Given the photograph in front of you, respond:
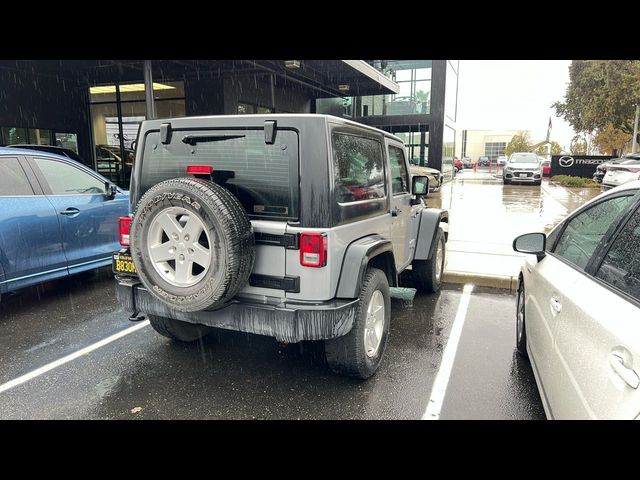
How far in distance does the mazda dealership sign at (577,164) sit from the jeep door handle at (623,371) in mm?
29178

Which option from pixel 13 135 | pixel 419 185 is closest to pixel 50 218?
pixel 419 185

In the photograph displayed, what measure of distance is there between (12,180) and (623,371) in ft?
18.8

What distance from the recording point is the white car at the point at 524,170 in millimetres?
22672

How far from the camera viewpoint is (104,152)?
1717cm

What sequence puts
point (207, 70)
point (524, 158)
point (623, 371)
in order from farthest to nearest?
1. point (524, 158)
2. point (207, 70)
3. point (623, 371)

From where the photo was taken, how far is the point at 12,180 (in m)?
5.11

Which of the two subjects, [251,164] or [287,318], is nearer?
[287,318]

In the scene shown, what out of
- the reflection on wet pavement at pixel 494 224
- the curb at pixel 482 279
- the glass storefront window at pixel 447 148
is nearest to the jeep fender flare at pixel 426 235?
the curb at pixel 482 279

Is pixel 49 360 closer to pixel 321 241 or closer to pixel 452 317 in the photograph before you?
pixel 321 241

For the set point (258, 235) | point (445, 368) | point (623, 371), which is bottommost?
point (445, 368)

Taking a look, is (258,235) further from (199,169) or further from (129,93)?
(129,93)

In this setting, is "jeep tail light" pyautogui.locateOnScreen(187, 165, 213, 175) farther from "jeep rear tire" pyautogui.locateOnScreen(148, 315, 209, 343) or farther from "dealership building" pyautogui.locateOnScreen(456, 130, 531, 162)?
"dealership building" pyautogui.locateOnScreen(456, 130, 531, 162)

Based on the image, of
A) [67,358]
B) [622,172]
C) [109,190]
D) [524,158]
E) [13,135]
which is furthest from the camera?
[524,158]

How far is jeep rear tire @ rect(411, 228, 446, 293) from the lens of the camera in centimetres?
574
